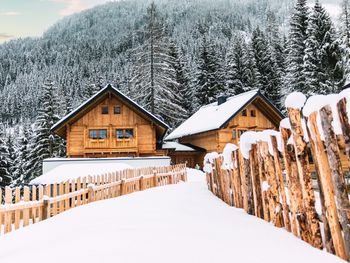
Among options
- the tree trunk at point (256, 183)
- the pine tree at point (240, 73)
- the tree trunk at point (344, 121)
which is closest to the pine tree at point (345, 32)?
the pine tree at point (240, 73)

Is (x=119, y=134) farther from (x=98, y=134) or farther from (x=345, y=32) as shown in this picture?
(x=345, y=32)

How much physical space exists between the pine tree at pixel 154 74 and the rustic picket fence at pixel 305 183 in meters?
36.6

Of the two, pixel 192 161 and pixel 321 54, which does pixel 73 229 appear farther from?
pixel 321 54

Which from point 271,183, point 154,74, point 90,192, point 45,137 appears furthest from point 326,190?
point 45,137

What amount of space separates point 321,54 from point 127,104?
23.9 meters

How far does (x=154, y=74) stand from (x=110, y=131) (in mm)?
15936

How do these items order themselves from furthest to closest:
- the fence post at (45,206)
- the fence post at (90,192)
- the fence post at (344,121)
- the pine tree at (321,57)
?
the pine tree at (321,57) → the fence post at (90,192) → the fence post at (45,206) → the fence post at (344,121)

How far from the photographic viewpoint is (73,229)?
5250 millimetres

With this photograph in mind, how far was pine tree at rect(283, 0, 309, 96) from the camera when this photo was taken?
40594 mm

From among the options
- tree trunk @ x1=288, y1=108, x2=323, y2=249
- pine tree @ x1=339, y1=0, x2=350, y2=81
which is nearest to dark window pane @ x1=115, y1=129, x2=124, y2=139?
pine tree @ x1=339, y1=0, x2=350, y2=81

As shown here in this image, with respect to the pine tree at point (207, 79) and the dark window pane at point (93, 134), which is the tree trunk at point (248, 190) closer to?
the dark window pane at point (93, 134)

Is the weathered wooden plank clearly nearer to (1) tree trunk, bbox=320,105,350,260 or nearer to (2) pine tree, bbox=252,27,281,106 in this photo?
(1) tree trunk, bbox=320,105,350,260

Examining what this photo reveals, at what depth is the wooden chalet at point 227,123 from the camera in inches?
1332

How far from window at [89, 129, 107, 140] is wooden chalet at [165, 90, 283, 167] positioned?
28.6ft
